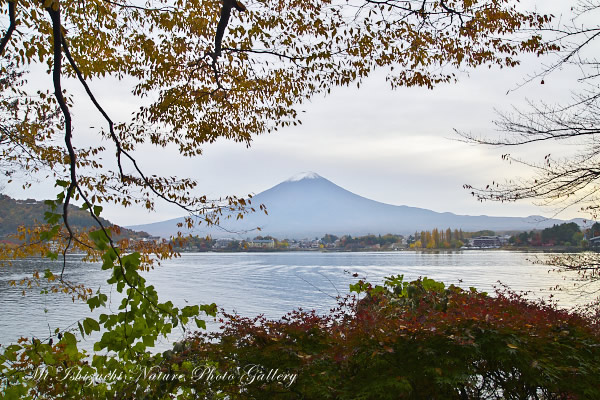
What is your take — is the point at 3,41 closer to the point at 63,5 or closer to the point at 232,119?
the point at 63,5

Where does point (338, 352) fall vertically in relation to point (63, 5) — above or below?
below

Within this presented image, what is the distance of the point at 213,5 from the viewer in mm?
6559

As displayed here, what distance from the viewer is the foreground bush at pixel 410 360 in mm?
2479

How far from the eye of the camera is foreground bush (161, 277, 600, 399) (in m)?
2.48

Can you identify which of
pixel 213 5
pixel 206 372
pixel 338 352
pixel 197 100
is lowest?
pixel 206 372

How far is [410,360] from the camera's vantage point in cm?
260

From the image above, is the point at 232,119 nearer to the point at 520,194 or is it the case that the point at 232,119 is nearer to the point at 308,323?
the point at 520,194

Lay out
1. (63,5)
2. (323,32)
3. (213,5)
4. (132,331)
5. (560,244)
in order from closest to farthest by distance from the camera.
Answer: (132,331), (63,5), (323,32), (213,5), (560,244)

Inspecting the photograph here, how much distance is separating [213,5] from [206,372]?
17.5 ft

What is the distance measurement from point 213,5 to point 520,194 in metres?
5.04

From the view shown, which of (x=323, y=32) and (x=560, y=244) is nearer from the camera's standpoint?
(x=323, y=32)

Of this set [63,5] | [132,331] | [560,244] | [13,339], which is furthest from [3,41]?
[560,244]

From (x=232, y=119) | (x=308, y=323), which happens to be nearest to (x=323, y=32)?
(x=232, y=119)

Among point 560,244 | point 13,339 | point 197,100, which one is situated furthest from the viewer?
point 560,244
